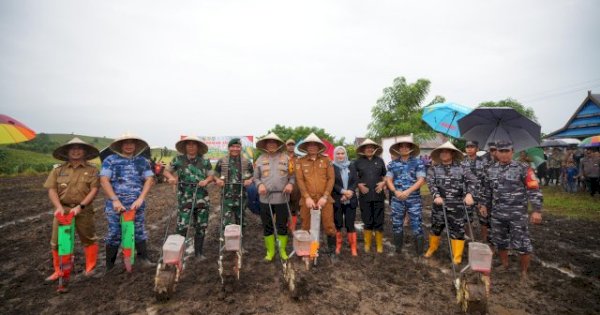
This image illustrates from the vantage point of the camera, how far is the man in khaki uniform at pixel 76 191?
4.09 metres

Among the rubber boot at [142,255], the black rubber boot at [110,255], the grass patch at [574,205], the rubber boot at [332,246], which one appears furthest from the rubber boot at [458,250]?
the grass patch at [574,205]

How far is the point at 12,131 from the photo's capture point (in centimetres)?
543

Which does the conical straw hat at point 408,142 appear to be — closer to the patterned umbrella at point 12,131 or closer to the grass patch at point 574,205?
the grass patch at point 574,205

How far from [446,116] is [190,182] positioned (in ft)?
21.4

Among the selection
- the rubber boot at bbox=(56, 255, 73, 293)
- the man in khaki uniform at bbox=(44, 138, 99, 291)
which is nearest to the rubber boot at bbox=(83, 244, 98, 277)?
the man in khaki uniform at bbox=(44, 138, 99, 291)

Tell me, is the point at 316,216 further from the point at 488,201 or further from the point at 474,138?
the point at 474,138

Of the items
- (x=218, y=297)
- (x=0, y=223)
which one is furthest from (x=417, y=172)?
(x=0, y=223)

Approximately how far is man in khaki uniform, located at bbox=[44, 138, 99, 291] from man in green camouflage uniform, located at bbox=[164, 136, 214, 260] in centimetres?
111

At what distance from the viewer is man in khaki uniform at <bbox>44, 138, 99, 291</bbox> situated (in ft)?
13.4

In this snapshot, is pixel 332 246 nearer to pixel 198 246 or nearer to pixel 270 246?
pixel 270 246

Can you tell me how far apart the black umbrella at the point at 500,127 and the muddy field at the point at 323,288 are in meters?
2.21

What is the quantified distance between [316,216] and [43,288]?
4030 millimetres

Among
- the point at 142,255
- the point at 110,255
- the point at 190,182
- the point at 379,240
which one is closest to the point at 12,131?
the point at 110,255

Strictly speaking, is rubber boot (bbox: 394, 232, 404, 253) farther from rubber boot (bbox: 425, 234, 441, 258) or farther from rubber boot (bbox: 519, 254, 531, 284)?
rubber boot (bbox: 519, 254, 531, 284)
